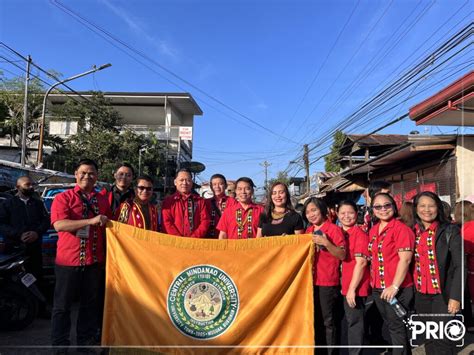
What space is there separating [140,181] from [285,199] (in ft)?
5.08

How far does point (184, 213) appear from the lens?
436 cm

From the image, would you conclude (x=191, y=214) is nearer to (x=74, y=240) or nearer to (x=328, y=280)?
(x=74, y=240)

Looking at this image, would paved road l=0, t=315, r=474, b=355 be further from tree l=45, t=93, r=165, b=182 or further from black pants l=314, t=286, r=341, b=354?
tree l=45, t=93, r=165, b=182

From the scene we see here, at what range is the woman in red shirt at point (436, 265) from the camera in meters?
3.20

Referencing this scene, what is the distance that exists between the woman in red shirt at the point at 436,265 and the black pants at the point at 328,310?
2.26 feet

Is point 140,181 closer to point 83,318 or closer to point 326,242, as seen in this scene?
point 83,318

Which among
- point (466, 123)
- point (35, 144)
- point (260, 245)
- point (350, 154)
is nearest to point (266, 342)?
point (260, 245)

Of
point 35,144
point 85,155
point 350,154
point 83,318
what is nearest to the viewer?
point 83,318

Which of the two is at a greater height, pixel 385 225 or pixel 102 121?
pixel 102 121

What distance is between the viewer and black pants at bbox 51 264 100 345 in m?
3.65

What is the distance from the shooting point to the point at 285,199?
13.1ft

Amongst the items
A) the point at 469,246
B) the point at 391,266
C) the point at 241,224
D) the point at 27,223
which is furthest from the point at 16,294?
the point at 469,246

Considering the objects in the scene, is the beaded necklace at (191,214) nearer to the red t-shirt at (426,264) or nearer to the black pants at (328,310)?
the black pants at (328,310)

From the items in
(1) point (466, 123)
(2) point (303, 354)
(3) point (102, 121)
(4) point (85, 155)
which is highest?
(3) point (102, 121)
